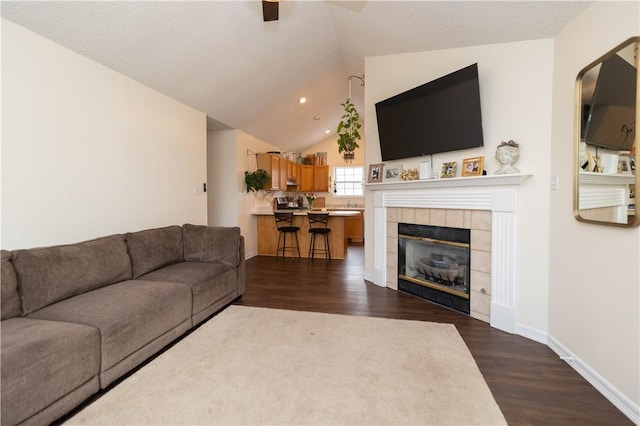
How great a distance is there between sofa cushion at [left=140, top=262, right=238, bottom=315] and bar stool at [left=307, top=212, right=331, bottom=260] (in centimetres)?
253

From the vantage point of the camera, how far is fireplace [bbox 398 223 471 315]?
10.3 ft

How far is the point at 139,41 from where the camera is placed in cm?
267

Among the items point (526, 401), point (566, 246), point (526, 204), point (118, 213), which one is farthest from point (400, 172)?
point (118, 213)

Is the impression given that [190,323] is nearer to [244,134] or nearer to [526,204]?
[526,204]

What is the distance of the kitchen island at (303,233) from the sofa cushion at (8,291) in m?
4.32

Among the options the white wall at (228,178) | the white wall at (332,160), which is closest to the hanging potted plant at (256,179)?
the white wall at (228,178)

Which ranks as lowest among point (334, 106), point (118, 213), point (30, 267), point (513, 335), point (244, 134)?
point (513, 335)

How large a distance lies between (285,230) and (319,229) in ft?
2.23

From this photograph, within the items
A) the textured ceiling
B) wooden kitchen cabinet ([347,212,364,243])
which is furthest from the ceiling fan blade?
wooden kitchen cabinet ([347,212,364,243])

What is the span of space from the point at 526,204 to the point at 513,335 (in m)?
1.16

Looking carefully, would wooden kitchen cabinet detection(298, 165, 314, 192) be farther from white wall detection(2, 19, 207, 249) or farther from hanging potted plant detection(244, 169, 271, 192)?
white wall detection(2, 19, 207, 249)

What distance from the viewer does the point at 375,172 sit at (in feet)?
13.1

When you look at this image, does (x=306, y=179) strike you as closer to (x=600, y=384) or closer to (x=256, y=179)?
(x=256, y=179)

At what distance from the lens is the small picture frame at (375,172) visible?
3946 mm
